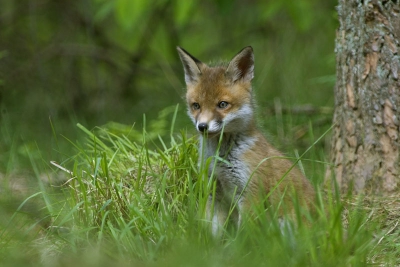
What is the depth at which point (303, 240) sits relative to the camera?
3404mm

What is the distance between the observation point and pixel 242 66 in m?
5.06

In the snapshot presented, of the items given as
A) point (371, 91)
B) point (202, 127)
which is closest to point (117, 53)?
point (371, 91)

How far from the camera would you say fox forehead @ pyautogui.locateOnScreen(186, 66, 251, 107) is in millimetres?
4906

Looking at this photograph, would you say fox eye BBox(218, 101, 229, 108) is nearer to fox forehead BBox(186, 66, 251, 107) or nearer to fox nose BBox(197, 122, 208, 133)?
fox forehead BBox(186, 66, 251, 107)

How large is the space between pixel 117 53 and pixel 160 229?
285 inches

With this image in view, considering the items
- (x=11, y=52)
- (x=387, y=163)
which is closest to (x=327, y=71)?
(x=387, y=163)

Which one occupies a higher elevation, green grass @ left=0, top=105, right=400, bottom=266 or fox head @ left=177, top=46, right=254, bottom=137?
fox head @ left=177, top=46, right=254, bottom=137

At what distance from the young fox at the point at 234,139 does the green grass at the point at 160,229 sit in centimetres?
28

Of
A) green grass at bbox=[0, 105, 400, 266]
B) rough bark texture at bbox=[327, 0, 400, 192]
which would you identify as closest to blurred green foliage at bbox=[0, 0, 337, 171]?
rough bark texture at bbox=[327, 0, 400, 192]

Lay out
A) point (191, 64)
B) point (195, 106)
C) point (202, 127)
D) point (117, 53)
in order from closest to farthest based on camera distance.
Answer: point (202, 127)
point (195, 106)
point (191, 64)
point (117, 53)

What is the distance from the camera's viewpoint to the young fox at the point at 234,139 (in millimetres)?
4660

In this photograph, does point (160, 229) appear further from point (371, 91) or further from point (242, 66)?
point (371, 91)

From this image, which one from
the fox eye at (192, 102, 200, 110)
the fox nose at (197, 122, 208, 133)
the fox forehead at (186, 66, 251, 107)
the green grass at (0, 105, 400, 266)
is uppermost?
the fox forehead at (186, 66, 251, 107)

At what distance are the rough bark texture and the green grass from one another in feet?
1.07
